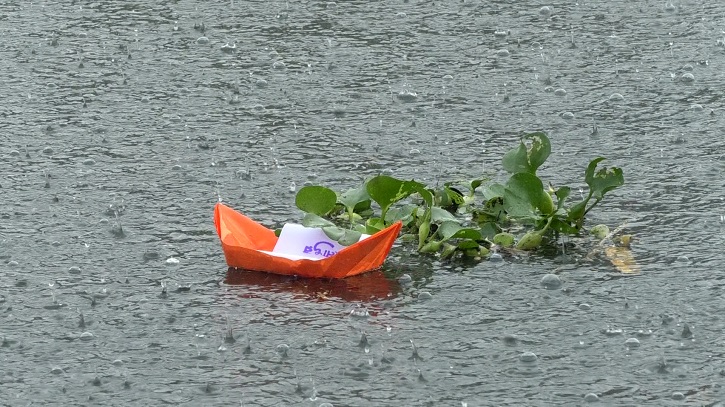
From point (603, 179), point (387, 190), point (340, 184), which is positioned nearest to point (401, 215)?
point (387, 190)

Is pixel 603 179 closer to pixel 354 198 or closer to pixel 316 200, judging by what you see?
pixel 354 198

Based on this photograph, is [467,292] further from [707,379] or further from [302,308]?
[707,379]

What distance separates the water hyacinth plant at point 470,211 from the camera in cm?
455

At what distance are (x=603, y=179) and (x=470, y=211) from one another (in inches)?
20.9

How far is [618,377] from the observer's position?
358 cm

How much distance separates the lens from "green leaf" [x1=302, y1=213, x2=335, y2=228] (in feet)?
14.7

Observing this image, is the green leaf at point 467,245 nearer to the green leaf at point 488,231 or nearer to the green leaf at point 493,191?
the green leaf at point 488,231

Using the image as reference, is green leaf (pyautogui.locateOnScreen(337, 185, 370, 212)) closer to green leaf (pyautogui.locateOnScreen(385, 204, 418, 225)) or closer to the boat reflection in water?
green leaf (pyautogui.locateOnScreen(385, 204, 418, 225))

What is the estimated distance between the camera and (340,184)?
17.2 feet

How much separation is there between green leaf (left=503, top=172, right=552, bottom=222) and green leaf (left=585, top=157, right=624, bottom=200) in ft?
0.55

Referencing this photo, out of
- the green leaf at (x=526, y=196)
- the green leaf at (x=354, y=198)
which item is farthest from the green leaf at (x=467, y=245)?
the green leaf at (x=354, y=198)

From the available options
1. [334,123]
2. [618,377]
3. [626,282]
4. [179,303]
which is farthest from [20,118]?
[618,377]

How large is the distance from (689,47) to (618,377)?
3.81 meters

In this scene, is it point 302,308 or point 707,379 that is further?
point 302,308
